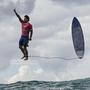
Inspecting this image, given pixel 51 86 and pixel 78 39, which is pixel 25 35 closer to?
pixel 78 39

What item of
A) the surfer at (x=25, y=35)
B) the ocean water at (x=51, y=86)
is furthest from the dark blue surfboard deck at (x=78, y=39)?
the surfer at (x=25, y=35)

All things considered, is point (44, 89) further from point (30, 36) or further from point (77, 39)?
point (30, 36)

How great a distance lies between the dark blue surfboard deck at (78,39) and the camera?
1742 inches

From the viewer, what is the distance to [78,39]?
148 ft

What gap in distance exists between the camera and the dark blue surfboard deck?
44.2 metres

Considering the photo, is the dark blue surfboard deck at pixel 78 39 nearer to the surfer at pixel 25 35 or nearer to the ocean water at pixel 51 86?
the ocean water at pixel 51 86

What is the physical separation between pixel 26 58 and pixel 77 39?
452 inches

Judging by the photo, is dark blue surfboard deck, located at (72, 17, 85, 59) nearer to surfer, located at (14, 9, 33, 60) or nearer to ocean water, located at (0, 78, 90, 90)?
ocean water, located at (0, 78, 90, 90)

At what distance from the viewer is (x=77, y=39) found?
45.1 meters

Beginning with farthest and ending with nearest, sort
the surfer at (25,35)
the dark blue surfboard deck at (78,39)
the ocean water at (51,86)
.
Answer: the ocean water at (51,86), the dark blue surfboard deck at (78,39), the surfer at (25,35)

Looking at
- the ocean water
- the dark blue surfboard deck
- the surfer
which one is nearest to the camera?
the surfer

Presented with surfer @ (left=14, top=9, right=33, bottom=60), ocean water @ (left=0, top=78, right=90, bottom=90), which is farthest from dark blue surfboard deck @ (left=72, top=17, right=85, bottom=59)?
surfer @ (left=14, top=9, right=33, bottom=60)

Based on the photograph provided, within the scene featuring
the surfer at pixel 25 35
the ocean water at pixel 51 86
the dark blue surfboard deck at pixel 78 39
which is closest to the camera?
the surfer at pixel 25 35

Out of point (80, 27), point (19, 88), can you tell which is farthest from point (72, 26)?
point (19, 88)
